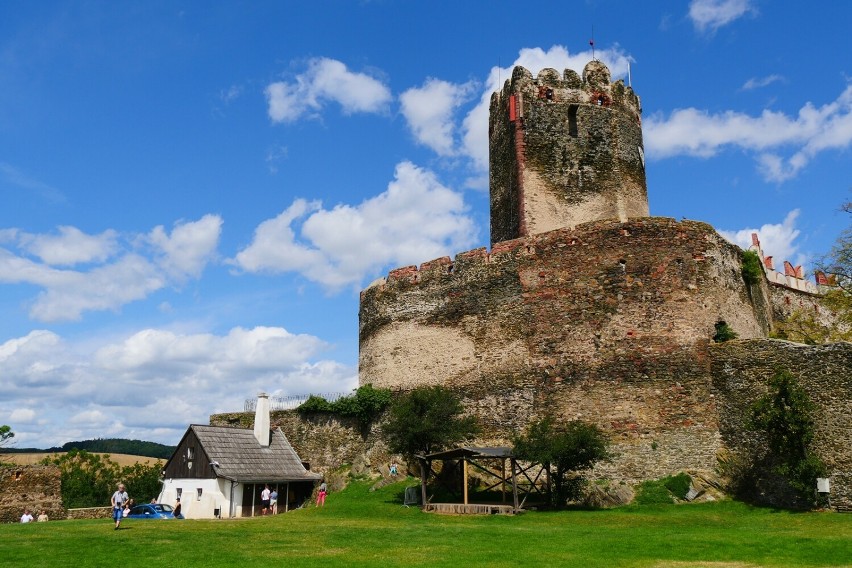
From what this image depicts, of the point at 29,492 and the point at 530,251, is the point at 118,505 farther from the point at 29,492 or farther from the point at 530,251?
the point at 530,251

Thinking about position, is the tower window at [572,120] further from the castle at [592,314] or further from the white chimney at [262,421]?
the white chimney at [262,421]

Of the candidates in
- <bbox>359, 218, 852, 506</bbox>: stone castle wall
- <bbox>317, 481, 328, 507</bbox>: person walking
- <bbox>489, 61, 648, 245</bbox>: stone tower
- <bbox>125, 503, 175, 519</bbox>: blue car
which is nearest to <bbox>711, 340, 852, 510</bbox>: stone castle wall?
<bbox>359, 218, 852, 506</bbox>: stone castle wall

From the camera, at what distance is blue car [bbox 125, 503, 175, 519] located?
28272 millimetres

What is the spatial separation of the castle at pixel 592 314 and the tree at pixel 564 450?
145 centimetres

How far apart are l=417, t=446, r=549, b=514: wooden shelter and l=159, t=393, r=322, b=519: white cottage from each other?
7.89 meters

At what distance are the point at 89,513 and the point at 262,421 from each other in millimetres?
7951

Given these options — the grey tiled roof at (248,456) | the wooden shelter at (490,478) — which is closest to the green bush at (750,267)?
the wooden shelter at (490,478)

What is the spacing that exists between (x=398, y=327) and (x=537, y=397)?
25.3 feet

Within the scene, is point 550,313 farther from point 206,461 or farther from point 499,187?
point 206,461

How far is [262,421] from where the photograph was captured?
3472 centimetres

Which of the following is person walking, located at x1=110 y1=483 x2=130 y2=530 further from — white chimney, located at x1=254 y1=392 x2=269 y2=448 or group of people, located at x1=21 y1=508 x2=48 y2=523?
white chimney, located at x1=254 y1=392 x2=269 y2=448

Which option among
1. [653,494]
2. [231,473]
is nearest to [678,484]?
[653,494]

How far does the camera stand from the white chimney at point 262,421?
34.4 metres

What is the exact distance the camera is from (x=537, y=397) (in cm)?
2742
